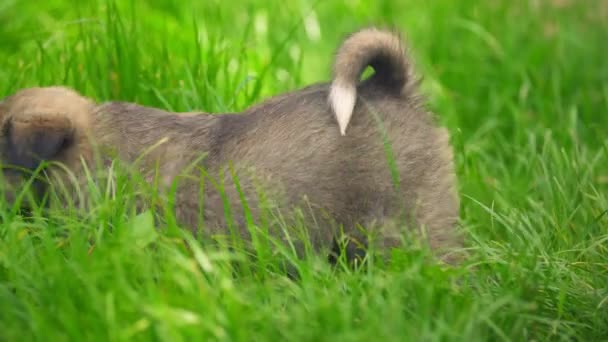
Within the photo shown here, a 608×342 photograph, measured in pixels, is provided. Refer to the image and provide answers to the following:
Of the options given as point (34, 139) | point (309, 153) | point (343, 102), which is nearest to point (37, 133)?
point (34, 139)

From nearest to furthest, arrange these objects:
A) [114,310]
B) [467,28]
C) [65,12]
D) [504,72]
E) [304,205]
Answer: [114,310] < [304,205] < [65,12] < [504,72] < [467,28]

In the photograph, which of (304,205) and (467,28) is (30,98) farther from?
(467,28)

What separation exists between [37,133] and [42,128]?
3 centimetres

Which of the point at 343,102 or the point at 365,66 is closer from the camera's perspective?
the point at 343,102

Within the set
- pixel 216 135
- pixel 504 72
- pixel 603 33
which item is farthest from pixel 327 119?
pixel 603 33

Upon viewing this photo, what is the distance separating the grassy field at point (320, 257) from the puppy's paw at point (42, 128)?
0.25 metres

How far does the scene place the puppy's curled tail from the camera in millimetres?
3305

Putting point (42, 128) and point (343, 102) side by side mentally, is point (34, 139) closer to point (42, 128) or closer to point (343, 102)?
point (42, 128)

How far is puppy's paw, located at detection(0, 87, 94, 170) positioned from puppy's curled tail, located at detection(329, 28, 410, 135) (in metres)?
0.96

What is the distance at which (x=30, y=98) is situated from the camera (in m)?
3.43

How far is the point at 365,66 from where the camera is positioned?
3.44 m

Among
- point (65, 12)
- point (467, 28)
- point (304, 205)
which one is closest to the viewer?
point (304, 205)

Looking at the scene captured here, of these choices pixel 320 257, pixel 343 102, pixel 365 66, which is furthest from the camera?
pixel 365 66

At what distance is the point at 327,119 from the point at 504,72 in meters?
2.52
